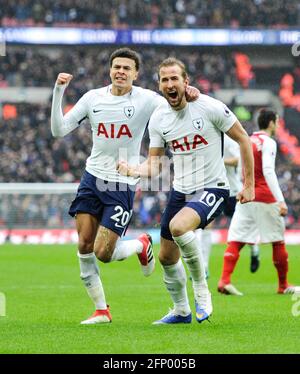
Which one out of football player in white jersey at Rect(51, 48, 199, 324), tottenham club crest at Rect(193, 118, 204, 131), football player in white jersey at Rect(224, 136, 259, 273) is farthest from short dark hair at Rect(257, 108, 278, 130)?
tottenham club crest at Rect(193, 118, 204, 131)

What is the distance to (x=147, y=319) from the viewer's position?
9.16 m

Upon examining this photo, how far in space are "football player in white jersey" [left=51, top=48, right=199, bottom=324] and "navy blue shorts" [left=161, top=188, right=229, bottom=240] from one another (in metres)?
0.50

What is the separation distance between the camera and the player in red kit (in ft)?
39.1

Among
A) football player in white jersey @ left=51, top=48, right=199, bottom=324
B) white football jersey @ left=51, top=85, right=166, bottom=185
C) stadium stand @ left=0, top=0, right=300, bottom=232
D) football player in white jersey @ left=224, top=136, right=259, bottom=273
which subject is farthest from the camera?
stadium stand @ left=0, top=0, right=300, bottom=232

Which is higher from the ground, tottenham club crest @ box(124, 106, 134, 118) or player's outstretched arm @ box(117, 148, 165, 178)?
tottenham club crest @ box(124, 106, 134, 118)

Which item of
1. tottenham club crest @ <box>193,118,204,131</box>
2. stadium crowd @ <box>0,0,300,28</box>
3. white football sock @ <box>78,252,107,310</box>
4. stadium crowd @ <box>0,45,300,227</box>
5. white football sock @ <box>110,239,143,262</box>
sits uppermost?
stadium crowd @ <box>0,0,300,28</box>

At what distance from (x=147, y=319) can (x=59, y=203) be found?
60.3 feet

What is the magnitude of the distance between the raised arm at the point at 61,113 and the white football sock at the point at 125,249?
1.18 meters

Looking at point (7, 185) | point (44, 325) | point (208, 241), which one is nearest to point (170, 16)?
point (7, 185)

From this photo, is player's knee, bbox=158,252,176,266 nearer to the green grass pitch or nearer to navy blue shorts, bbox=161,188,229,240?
navy blue shorts, bbox=161,188,229,240

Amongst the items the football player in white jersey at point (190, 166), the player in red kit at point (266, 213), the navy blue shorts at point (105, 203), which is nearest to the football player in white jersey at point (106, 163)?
the navy blue shorts at point (105, 203)

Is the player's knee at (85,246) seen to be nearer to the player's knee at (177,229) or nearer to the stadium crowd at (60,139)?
the player's knee at (177,229)
